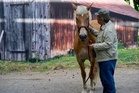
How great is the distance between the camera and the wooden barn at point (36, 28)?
41.9ft

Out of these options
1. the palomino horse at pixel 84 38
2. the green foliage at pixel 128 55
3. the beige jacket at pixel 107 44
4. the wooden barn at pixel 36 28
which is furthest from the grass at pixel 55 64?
the beige jacket at pixel 107 44

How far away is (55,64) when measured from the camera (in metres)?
12.5

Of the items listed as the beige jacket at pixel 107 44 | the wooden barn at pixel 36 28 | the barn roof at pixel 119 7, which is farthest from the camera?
the barn roof at pixel 119 7

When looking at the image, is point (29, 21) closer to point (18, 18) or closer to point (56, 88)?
point (18, 18)

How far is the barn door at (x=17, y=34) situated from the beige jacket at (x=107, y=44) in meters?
7.08

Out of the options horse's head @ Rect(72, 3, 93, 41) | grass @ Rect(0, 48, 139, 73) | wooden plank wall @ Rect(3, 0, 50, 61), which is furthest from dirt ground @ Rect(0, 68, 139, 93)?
horse's head @ Rect(72, 3, 93, 41)

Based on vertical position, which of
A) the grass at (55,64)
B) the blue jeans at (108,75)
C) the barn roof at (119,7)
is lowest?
the grass at (55,64)

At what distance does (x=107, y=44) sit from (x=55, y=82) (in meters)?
3.93

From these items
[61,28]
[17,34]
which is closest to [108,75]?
[61,28]

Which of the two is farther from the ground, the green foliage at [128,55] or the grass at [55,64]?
the green foliage at [128,55]

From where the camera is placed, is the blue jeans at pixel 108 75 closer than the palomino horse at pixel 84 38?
Yes

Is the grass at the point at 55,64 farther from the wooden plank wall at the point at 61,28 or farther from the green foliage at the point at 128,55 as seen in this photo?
the wooden plank wall at the point at 61,28

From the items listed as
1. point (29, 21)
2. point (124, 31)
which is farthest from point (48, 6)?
point (124, 31)

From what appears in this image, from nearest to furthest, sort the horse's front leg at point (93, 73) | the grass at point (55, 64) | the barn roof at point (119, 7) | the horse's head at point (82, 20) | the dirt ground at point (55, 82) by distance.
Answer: the horse's head at point (82, 20)
the horse's front leg at point (93, 73)
the dirt ground at point (55, 82)
the grass at point (55, 64)
the barn roof at point (119, 7)
